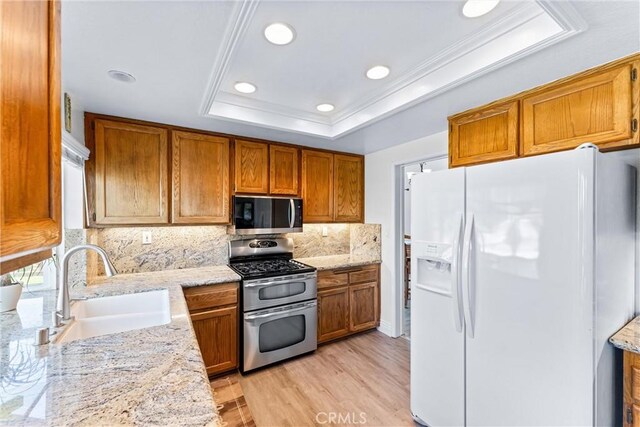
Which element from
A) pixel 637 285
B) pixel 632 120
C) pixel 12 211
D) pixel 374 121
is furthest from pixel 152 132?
pixel 637 285

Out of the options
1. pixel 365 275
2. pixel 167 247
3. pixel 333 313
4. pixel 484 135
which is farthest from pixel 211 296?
pixel 484 135

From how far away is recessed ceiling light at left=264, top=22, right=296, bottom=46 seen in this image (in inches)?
55.4

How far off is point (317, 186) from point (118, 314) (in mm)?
2231

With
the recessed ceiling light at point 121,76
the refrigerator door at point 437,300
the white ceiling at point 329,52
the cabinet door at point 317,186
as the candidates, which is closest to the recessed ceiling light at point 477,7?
the white ceiling at point 329,52

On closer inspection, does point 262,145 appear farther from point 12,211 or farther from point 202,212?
point 12,211

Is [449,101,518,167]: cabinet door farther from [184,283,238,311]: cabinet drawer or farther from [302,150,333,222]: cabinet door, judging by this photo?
[184,283,238,311]: cabinet drawer

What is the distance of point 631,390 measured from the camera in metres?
1.24

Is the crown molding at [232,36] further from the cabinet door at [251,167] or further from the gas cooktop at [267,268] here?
the gas cooktop at [267,268]

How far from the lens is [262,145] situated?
2.94 m

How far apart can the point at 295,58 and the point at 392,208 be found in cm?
214

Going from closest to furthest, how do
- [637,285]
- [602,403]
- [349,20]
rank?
[602,403], [349,20], [637,285]

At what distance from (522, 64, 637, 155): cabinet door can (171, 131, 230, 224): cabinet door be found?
245cm

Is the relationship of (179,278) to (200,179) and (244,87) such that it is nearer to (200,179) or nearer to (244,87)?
(200,179)

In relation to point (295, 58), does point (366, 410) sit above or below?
below
